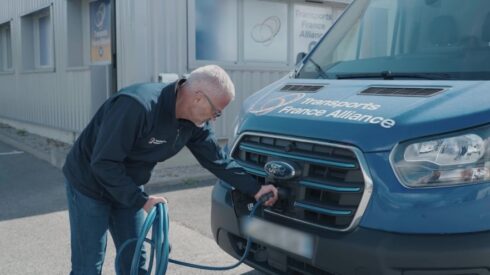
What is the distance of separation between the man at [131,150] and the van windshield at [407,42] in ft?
3.87

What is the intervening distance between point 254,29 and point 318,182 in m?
6.58

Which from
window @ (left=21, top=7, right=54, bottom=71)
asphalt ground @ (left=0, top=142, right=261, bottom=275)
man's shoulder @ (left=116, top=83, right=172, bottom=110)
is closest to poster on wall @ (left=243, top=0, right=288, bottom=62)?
asphalt ground @ (left=0, top=142, right=261, bottom=275)

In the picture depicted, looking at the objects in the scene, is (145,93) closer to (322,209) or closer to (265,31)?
(322,209)

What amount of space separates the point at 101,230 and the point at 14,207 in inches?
148

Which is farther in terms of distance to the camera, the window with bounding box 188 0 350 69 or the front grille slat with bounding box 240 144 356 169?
the window with bounding box 188 0 350 69

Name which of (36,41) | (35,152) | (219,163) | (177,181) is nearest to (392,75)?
(219,163)

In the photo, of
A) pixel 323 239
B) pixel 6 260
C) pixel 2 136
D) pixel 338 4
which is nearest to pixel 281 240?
pixel 323 239

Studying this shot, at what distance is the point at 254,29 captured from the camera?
29.8 feet

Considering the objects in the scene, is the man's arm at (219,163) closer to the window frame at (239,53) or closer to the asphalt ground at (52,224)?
the asphalt ground at (52,224)

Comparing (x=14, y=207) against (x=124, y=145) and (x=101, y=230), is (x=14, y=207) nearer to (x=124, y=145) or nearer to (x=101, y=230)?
(x=101, y=230)

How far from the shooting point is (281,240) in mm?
3037

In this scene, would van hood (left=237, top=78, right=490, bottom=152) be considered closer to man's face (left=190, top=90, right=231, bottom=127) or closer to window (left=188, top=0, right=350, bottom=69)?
man's face (left=190, top=90, right=231, bottom=127)

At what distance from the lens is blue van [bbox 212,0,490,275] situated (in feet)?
8.09

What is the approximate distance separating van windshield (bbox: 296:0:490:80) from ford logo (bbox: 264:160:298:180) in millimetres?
931
